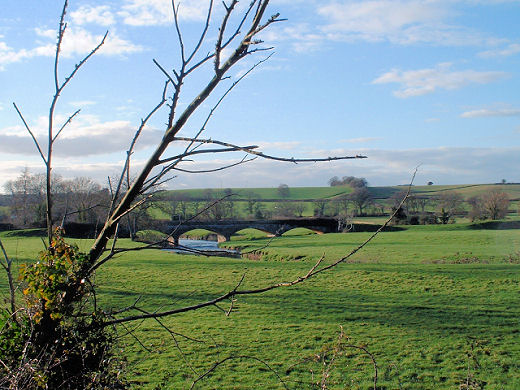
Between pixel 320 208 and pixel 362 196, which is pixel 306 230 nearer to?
pixel 320 208

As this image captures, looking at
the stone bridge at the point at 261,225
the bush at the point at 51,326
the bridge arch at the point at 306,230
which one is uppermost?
the bush at the point at 51,326

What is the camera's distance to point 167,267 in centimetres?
2516

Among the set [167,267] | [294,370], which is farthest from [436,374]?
[167,267]

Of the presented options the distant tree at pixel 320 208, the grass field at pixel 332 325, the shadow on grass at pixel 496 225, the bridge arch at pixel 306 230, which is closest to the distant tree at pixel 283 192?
the distant tree at pixel 320 208

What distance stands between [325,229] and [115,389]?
62310 millimetres

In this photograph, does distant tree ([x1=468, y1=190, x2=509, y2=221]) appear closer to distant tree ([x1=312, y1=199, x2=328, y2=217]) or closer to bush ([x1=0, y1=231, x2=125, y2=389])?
distant tree ([x1=312, y1=199, x2=328, y2=217])

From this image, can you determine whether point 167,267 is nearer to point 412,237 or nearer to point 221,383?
point 221,383

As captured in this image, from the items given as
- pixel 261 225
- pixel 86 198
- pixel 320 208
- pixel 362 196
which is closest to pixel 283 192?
pixel 320 208

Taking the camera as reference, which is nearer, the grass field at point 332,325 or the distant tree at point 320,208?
the grass field at point 332,325

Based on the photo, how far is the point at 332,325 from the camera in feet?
42.3

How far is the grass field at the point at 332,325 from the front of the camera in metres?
8.88

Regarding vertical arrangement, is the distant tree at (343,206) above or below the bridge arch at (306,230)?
above

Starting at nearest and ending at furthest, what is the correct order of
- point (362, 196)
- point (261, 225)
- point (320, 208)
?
point (362, 196), point (261, 225), point (320, 208)

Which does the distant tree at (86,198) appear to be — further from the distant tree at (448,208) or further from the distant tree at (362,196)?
the distant tree at (448,208)
